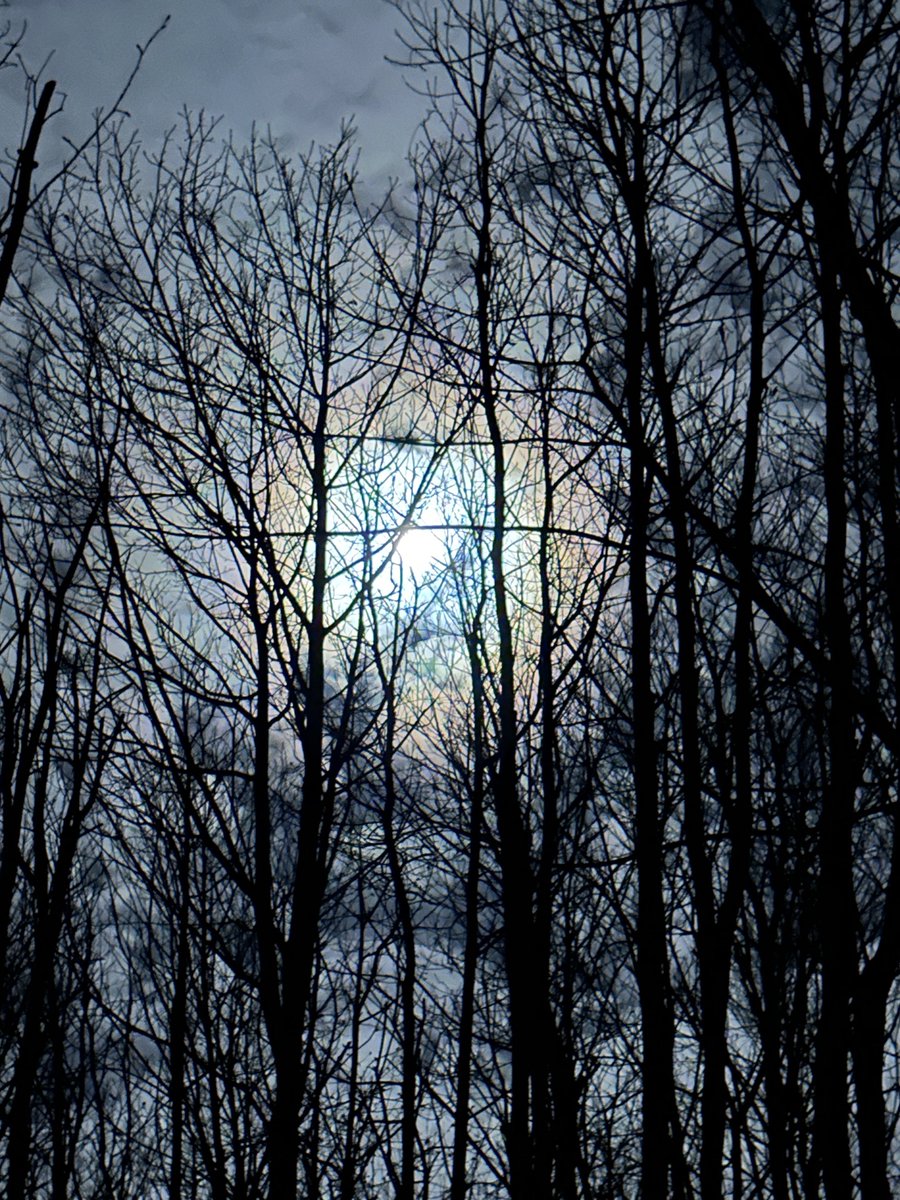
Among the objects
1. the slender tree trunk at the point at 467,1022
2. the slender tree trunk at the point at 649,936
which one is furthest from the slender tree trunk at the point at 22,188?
the slender tree trunk at the point at 467,1022

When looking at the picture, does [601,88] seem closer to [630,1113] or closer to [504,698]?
[504,698]

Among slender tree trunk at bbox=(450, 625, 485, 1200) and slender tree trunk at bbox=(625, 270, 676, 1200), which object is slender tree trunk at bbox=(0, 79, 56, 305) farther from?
slender tree trunk at bbox=(450, 625, 485, 1200)

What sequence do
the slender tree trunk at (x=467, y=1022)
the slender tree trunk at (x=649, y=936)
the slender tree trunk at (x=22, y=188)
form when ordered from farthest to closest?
Answer: the slender tree trunk at (x=467, y=1022) < the slender tree trunk at (x=649, y=936) < the slender tree trunk at (x=22, y=188)

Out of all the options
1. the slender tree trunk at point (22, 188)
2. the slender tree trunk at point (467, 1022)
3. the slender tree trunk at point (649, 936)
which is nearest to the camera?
the slender tree trunk at point (22, 188)

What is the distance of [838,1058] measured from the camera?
157cm

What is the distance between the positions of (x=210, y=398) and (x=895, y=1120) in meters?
5.10

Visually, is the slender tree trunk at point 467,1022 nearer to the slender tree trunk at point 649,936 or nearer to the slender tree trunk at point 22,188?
the slender tree trunk at point 649,936

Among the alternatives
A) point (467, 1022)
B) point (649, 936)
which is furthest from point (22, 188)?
point (467, 1022)

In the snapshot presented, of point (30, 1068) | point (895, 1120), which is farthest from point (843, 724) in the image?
point (895, 1120)

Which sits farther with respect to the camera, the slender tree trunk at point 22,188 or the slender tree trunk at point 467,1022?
the slender tree trunk at point 467,1022

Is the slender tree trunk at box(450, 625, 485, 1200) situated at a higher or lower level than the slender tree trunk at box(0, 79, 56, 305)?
lower

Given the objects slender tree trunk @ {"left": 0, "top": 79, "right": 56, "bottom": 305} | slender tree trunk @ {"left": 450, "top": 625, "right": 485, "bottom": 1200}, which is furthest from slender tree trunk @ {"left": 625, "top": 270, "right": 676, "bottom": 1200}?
slender tree trunk @ {"left": 0, "top": 79, "right": 56, "bottom": 305}

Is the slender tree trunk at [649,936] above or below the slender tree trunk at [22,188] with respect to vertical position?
below

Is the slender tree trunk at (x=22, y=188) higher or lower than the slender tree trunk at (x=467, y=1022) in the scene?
higher
